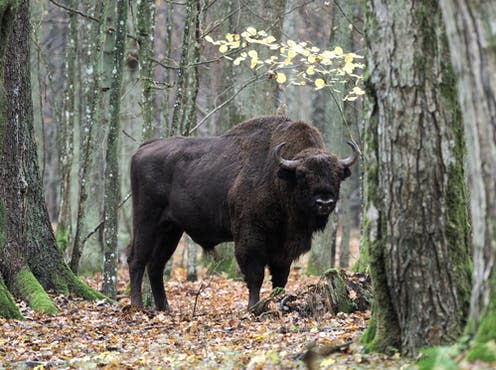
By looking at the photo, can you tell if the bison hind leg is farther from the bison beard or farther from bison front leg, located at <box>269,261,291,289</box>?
bison front leg, located at <box>269,261,291,289</box>

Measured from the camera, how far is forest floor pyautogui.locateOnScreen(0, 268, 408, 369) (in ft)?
23.5

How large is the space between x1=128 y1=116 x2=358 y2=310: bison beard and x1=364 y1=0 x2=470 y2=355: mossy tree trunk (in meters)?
5.09

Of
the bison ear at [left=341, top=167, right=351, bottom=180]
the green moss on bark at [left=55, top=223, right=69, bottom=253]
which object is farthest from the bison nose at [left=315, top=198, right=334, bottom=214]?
the green moss on bark at [left=55, top=223, right=69, bottom=253]

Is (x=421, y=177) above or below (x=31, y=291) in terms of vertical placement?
above

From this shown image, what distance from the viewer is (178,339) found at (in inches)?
362

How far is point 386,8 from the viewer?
6.53 m

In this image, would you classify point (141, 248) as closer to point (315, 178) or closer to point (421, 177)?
point (315, 178)

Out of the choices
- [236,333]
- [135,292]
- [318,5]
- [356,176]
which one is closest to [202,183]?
[135,292]

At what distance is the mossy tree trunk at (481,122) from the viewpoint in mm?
4992

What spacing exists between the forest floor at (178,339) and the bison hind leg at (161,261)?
1.11 feet

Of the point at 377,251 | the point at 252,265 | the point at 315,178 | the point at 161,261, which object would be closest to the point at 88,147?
the point at 161,261

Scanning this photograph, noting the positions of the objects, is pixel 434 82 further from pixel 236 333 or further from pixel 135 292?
pixel 135 292

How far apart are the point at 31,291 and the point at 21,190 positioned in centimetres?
137

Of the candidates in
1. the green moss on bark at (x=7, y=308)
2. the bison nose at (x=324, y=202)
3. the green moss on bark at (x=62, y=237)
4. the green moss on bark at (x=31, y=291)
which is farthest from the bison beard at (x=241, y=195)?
the green moss on bark at (x=62, y=237)
